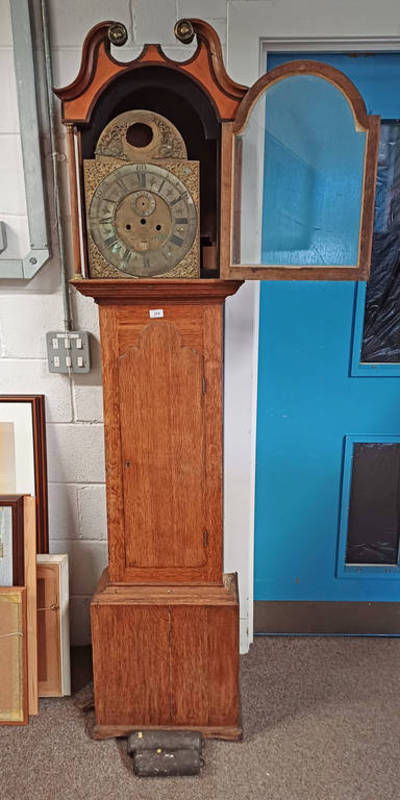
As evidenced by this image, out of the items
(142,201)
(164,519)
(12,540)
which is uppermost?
(142,201)

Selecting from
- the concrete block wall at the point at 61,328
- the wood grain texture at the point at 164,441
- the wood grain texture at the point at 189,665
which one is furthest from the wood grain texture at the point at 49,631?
the wood grain texture at the point at 189,665

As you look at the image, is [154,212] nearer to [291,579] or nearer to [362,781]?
[291,579]

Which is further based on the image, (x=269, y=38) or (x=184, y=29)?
(x=269, y=38)

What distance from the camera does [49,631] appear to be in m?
1.73

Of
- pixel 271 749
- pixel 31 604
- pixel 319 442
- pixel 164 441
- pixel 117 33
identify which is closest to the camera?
pixel 117 33

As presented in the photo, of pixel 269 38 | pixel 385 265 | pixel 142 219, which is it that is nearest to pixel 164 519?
pixel 142 219

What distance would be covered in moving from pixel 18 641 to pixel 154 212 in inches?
50.2

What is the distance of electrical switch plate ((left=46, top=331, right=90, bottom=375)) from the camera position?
1.69 meters

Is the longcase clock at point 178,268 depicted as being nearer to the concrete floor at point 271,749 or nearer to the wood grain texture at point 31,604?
the concrete floor at point 271,749

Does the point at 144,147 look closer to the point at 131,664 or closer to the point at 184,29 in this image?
the point at 184,29

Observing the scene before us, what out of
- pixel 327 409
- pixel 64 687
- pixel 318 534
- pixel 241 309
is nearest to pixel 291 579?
pixel 318 534

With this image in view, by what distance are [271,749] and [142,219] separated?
4.82ft

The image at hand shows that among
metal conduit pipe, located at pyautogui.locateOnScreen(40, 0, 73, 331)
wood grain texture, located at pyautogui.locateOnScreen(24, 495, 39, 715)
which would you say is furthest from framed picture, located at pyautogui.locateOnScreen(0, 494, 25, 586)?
metal conduit pipe, located at pyautogui.locateOnScreen(40, 0, 73, 331)

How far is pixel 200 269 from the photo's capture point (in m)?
1.39
